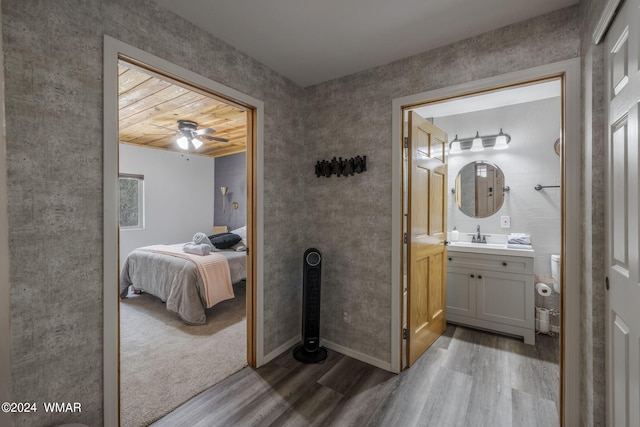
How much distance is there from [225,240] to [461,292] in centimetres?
321

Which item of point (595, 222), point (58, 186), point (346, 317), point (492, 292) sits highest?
point (58, 186)

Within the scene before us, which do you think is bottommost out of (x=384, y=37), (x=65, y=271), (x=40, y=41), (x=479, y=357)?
(x=479, y=357)

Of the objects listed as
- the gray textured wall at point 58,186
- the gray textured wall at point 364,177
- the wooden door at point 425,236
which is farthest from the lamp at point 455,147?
the gray textured wall at point 58,186

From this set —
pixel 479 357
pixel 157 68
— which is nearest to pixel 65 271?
pixel 157 68

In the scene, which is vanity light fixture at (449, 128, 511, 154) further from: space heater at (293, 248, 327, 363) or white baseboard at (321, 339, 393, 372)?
white baseboard at (321, 339, 393, 372)

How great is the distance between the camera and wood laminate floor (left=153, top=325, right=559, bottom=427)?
1.91 metres

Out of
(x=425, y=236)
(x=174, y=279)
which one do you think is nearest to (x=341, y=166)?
(x=425, y=236)

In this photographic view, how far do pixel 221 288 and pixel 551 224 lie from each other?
148 inches

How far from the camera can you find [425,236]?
2721mm

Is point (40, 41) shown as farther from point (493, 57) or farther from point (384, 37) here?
point (493, 57)

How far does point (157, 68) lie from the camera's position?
1.80m

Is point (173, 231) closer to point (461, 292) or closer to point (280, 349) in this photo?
point (280, 349)

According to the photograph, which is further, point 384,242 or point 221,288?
point 221,288

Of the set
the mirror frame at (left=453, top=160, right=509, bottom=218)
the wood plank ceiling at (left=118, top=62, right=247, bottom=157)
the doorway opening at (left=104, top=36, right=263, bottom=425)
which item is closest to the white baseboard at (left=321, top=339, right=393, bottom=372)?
the doorway opening at (left=104, top=36, right=263, bottom=425)
